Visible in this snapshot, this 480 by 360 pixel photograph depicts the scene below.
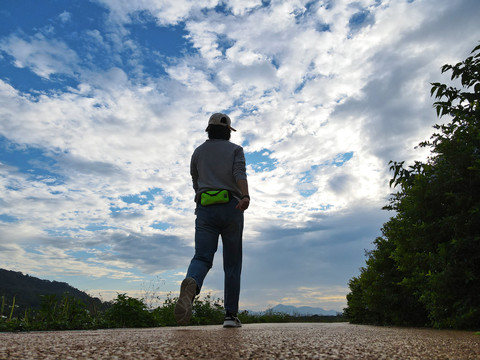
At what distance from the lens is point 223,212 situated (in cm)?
462

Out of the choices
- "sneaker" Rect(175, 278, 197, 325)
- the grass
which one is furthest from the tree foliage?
the grass

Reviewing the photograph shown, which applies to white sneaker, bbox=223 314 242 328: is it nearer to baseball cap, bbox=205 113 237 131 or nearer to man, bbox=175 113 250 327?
man, bbox=175 113 250 327

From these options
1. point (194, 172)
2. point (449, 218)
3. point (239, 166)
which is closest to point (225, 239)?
point (239, 166)

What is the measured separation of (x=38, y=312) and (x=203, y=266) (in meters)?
4.29

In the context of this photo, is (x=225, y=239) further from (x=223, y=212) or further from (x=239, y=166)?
(x=239, y=166)

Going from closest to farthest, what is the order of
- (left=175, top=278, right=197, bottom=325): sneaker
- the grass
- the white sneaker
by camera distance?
(left=175, top=278, right=197, bottom=325): sneaker < the white sneaker < the grass

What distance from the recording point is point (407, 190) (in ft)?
18.4

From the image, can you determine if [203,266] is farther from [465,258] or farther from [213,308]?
[213,308]

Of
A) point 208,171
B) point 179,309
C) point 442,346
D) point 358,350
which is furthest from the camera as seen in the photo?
point 208,171

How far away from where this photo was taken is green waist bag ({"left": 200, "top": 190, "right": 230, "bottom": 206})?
15.2 ft

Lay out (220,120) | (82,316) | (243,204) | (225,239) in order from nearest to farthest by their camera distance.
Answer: (243,204) → (225,239) → (220,120) → (82,316)

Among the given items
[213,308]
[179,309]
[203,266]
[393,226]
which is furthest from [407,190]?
[213,308]

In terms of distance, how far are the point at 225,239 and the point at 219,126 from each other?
5.17 ft

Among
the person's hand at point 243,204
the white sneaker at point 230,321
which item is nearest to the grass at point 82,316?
the white sneaker at point 230,321
